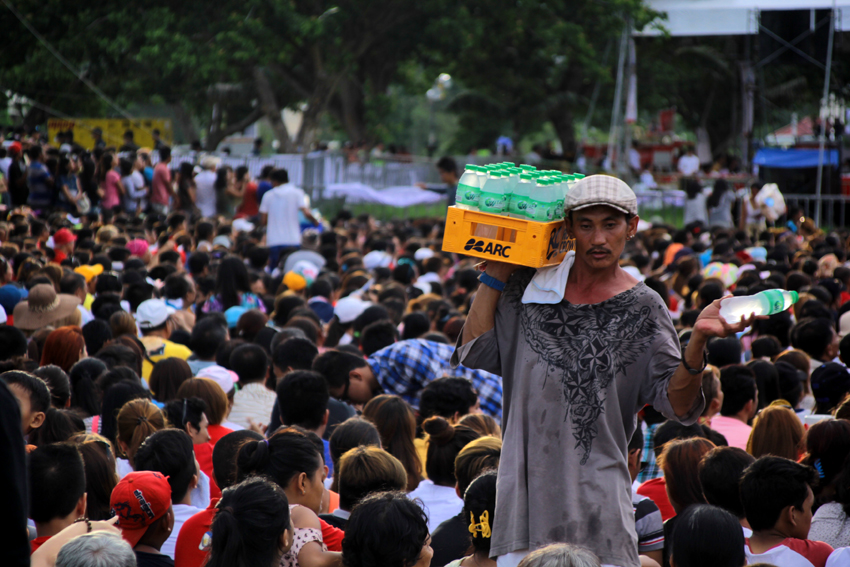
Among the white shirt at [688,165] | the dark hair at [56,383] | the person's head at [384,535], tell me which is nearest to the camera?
Result: the person's head at [384,535]

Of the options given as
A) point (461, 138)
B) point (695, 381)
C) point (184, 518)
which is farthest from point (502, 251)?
point (461, 138)

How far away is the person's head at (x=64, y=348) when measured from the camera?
5.94 m

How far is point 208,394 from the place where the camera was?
5031mm

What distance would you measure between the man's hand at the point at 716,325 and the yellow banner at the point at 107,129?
21.0 meters

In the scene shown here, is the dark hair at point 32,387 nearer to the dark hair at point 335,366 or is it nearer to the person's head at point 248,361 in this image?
the person's head at point 248,361

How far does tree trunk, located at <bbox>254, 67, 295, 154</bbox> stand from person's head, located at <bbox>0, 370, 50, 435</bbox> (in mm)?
21995

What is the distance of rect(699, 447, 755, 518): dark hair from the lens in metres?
3.82

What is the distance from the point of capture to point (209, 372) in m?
5.71

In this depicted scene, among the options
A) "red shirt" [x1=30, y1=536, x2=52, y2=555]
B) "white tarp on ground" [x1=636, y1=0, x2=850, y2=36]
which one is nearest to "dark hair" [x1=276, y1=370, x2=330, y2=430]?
"red shirt" [x1=30, y1=536, x2=52, y2=555]

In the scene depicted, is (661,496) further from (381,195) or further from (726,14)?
(726,14)

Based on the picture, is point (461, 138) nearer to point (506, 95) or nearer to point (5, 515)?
point (506, 95)

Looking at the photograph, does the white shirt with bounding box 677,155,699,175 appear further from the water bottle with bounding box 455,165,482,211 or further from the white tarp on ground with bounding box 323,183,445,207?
the water bottle with bounding box 455,165,482,211

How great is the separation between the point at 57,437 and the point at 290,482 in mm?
1456

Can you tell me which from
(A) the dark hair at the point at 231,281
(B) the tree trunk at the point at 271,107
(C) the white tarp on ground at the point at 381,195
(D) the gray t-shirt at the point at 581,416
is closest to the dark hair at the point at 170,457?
(D) the gray t-shirt at the point at 581,416
